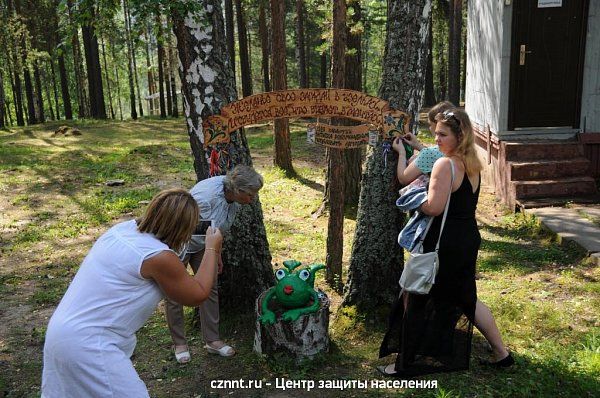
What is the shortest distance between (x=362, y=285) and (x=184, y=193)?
256 centimetres

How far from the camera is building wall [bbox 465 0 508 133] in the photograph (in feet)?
29.1

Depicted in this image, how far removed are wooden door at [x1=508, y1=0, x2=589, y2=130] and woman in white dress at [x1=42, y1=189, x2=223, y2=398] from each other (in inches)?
310

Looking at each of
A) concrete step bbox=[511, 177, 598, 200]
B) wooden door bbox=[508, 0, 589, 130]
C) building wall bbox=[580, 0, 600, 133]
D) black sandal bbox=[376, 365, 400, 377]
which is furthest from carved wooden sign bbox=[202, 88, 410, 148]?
building wall bbox=[580, 0, 600, 133]

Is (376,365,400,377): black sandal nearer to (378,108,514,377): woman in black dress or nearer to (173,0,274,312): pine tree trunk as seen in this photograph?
(378,108,514,377): woman in black dress

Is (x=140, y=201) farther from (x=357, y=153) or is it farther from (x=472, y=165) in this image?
(x=472, y=165)

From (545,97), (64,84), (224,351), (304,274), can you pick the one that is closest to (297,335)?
(304,274)

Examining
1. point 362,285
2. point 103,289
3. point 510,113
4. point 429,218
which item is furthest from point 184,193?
point 510,113

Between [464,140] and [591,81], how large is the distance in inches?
263

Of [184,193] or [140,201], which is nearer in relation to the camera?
[184,193]

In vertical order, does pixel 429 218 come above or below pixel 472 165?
below

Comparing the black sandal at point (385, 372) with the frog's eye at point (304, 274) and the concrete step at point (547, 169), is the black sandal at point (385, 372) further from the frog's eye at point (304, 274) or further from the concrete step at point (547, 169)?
the concrete step at point (547, 169)

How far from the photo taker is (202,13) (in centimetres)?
427

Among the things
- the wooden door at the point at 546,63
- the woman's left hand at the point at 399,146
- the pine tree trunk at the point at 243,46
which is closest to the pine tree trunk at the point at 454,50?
the pine tree trunk at the point at 243,46

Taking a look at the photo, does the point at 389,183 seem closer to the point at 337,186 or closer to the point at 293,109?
the point at 293,109
